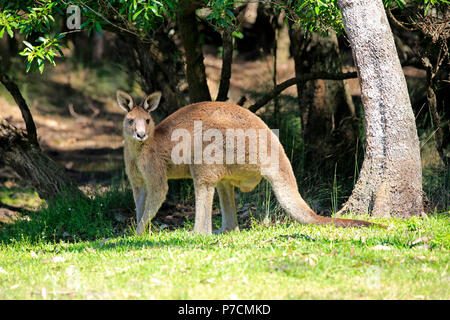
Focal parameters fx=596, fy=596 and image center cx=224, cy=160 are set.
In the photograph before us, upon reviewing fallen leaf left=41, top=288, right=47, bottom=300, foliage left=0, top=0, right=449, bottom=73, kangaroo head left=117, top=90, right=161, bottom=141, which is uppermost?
foliage left=0, top=0, right=449, bottom=73

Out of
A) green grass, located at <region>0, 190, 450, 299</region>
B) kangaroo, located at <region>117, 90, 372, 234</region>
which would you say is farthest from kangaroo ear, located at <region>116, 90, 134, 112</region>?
green grass, located at <region>0, 190, 450, 299</region>

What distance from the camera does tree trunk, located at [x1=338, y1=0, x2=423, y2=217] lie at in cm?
656

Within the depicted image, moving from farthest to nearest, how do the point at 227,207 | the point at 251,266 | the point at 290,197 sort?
1. the point at 227,207
2. the point at 290,197
3. the point at 251,266

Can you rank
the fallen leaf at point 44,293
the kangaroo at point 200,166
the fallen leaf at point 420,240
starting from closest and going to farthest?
1. the fallen leaf at point 44,293
2. the fallen leaf at point 420,240
3. the kangaroo at point 200,166

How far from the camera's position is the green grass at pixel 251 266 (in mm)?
4004

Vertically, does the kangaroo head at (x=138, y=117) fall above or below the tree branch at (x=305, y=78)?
below

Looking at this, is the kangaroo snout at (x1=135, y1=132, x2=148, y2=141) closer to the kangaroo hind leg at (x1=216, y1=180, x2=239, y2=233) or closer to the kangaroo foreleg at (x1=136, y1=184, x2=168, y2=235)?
the kangaroo foreleg at (x1=136, y1=184, x2=168, y2=235)

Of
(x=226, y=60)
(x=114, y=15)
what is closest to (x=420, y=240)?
(x=226, y=60)

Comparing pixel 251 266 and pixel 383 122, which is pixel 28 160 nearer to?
pixel 383 122

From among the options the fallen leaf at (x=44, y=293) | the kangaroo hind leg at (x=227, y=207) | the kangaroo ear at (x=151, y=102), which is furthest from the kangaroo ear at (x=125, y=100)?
the fallen leaf at (x=44, y=293)

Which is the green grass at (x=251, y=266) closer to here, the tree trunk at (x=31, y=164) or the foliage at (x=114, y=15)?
the foliage at (x=114, y=15)

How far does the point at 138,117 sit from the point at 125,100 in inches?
13.0

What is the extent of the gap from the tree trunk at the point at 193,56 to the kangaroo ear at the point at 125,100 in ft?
5.89

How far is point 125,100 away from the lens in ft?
24.0
